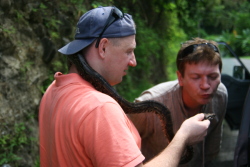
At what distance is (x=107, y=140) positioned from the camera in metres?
1.67

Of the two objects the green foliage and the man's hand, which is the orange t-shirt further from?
the green foliage

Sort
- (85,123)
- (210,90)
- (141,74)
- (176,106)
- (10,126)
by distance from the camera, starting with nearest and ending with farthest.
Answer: (85,123)
(210,90)
(176,106)
(10,126)
(141,74)

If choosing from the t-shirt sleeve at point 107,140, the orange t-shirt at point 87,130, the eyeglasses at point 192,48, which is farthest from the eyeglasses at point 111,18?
the eyeglasses at point 192,48

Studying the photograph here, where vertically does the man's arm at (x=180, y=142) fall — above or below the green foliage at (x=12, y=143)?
above

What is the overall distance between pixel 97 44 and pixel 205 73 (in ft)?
4.68

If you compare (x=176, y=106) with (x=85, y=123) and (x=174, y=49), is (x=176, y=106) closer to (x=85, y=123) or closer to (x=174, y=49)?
(x=85, y=123)

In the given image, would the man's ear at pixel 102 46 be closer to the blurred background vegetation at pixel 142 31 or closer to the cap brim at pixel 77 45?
the cap brim at pixel 77 45

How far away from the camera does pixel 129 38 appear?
83.7 inches

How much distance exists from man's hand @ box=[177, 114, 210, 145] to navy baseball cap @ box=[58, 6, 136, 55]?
0.80 meters

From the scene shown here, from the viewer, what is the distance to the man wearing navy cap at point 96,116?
169 centimetres

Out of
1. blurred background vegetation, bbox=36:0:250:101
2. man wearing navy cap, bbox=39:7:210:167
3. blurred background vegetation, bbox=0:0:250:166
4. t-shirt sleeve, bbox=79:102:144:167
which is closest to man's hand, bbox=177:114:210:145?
man wearing navy cap, bbox=39:7:210:167

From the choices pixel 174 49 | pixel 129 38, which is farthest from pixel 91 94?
pixel 174 49

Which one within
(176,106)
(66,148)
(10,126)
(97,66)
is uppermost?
(97,66)

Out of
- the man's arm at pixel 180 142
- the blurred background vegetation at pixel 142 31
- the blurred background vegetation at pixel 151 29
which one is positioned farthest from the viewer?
the blurred background vegetation at pixel 151 29
